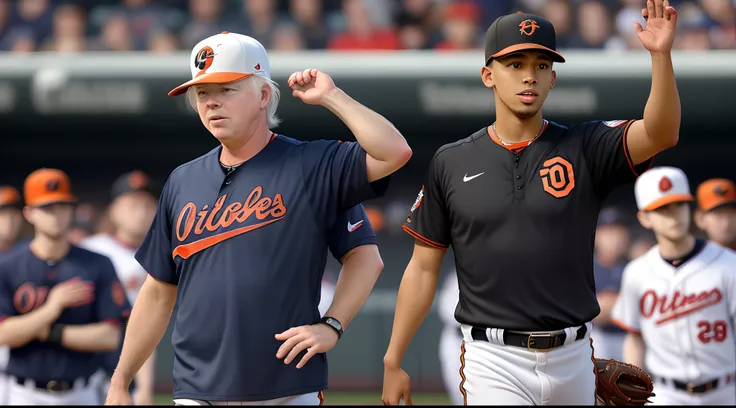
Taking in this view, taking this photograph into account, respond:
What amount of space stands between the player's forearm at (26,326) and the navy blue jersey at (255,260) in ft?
8.59

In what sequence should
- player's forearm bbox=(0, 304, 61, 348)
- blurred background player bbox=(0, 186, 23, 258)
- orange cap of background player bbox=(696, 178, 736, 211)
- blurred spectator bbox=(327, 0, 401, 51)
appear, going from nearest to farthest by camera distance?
player's forearm bbox=(0, 304, 61, 348) → orange cap of background player bbox=(696, 178, 736, 211) → blurred background player bbox=(0, 186, 23, 258) → blurred spectator bbox=(327, 0, 401, 51)

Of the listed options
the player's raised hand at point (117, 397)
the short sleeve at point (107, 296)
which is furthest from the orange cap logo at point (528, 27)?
the short sleeve at point (107, 296)

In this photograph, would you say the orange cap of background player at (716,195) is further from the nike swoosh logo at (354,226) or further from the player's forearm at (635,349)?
the nike swoosh logo at (354,226)

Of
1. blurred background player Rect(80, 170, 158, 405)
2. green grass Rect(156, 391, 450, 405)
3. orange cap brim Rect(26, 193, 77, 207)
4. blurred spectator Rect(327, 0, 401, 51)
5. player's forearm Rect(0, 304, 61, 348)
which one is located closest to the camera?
player's forearm Rect(0, 304, 61, 348)

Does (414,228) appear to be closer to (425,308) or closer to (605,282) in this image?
(425,308)

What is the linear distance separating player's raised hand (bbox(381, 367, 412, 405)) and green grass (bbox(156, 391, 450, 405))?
6449mm

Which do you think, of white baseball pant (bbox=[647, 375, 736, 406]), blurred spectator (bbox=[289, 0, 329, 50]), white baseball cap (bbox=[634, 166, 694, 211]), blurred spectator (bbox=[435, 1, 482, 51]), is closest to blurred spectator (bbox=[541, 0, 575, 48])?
blurred spectator (bbox=[435, 1, 482, 51])

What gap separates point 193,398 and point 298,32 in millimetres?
8059

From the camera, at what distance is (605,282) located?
9.03m

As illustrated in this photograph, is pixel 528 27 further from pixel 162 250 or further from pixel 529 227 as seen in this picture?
pixel 162 250

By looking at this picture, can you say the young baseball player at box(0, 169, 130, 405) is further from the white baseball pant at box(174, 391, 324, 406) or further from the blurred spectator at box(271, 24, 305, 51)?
the blurred spectator at box(271, 24, 305, 51)

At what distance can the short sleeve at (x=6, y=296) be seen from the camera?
6086 millimetres

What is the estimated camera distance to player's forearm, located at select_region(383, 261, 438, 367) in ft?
13.0

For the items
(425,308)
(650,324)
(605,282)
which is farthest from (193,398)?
(605,282)
